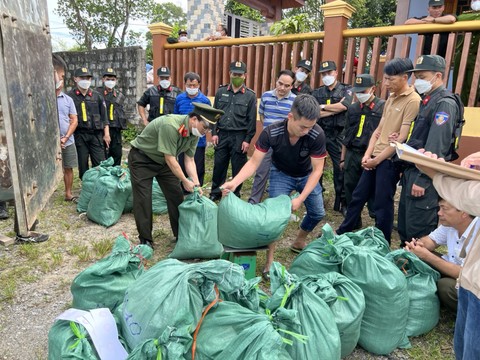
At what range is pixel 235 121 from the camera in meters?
4.86

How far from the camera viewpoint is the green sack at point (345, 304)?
2010mm

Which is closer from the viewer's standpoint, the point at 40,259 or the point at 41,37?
the point at 40,259

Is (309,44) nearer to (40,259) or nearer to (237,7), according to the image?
(40,259)

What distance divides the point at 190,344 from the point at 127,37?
18463 mm

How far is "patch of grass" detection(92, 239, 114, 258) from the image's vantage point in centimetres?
347

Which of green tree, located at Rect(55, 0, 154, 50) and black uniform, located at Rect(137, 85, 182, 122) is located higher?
green tree, located at Rect(55, 0, 154, 50)

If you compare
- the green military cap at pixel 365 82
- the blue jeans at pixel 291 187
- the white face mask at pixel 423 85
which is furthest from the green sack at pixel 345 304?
the green military cap at pixel 365 82

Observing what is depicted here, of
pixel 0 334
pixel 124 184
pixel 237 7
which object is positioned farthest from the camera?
pixel 237 7

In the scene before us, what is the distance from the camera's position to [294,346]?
172 cm

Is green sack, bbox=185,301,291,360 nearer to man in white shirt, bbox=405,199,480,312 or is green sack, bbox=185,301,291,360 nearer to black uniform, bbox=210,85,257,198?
man in white shirt, bbox=405,199,480,312

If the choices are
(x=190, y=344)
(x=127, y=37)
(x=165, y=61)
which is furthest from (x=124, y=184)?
(x=127, y=37)

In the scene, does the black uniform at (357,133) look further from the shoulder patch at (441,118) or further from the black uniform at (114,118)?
the black uniform at (114,118)

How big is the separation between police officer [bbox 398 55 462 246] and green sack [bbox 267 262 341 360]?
57.9 inches

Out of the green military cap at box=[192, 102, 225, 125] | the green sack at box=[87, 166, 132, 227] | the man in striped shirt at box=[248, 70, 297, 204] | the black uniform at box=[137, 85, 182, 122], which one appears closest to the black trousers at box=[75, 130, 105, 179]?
the black uniform at box=[137, 85, 182, 122]
